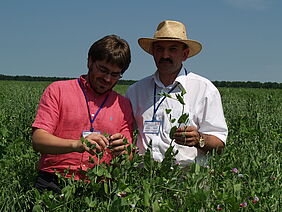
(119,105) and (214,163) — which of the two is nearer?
(214,163)

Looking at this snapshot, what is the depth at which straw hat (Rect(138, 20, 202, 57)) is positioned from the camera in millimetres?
3127

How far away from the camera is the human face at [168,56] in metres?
3.09

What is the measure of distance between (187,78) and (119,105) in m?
0.60

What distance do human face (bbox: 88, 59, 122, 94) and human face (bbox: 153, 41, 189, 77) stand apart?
42 centimetres

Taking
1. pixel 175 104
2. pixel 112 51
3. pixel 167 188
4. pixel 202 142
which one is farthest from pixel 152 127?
pixel 167 188

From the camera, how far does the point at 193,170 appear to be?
2.01 m

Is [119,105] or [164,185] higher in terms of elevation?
[119,105]

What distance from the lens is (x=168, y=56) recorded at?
309cm

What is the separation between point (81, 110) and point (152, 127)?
578mm

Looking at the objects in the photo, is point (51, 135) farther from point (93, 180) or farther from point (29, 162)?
point (29, 162)

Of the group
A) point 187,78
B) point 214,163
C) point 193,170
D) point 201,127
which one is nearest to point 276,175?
point 214,163

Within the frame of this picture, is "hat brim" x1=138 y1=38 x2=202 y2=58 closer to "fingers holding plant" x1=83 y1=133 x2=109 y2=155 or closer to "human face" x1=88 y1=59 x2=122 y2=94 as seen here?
"human face" x1=88 y1=59 x2=122 y2=94

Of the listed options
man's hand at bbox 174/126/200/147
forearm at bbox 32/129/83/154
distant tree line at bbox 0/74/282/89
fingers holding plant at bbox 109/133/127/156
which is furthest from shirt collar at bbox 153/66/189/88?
distant tree line at bbox 0/74/282/89

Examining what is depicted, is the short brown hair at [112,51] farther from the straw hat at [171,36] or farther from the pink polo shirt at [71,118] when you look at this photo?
the straw hat at [171,36]
